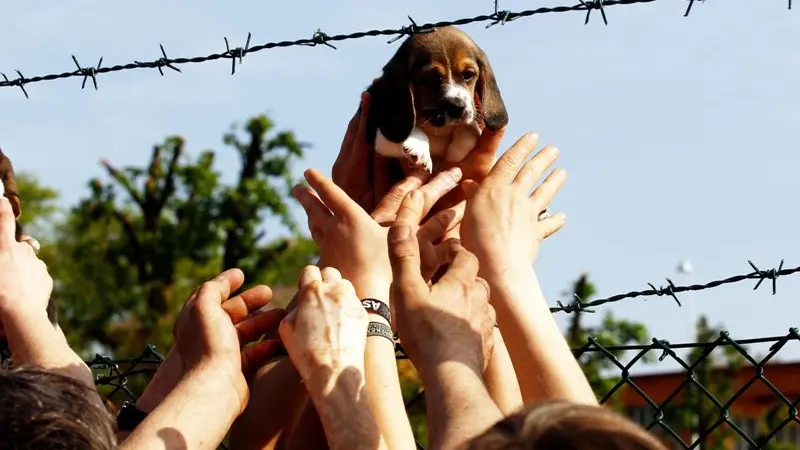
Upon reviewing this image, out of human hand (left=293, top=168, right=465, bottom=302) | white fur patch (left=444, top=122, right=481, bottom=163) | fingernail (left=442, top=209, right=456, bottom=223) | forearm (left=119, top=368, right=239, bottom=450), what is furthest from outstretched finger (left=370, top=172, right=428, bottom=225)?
white fur patch (left=444, top=122, right=481, bottom=163)

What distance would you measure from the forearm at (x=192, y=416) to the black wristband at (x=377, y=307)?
39 cm

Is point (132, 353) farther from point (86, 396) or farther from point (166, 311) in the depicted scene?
point (86, 396)

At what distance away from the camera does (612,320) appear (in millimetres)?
24906

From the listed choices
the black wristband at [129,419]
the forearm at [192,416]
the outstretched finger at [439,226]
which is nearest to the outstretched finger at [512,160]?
the outstretched finger at [439,226]

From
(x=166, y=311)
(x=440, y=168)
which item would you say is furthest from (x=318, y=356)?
(x=166, y=311)

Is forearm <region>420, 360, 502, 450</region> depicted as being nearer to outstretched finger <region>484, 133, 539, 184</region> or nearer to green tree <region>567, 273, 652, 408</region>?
outstretched finger <region>484, 133, 539, 184</region>

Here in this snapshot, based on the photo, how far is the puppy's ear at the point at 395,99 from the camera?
537 cm

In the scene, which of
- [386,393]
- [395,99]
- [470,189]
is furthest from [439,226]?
[395,99]

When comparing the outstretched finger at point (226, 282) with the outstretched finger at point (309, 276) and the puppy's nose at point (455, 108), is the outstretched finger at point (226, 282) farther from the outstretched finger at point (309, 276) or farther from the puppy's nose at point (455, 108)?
the puppy's nose at point (455, 108)

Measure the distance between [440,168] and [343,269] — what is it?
1.77 meters

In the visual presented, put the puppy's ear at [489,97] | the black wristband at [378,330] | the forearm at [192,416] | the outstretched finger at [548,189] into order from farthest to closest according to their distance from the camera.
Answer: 1. the puppy's ear at [489,97]
2. the outstretched finger at [548,189]
3. the black wristband at [378,330]
4. the forearm at [192,416]

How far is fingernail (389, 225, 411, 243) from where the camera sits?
3.24 meters

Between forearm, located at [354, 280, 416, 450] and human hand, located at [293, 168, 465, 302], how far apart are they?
157mm

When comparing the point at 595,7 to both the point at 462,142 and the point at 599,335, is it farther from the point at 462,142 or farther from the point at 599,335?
the point at 599,335
